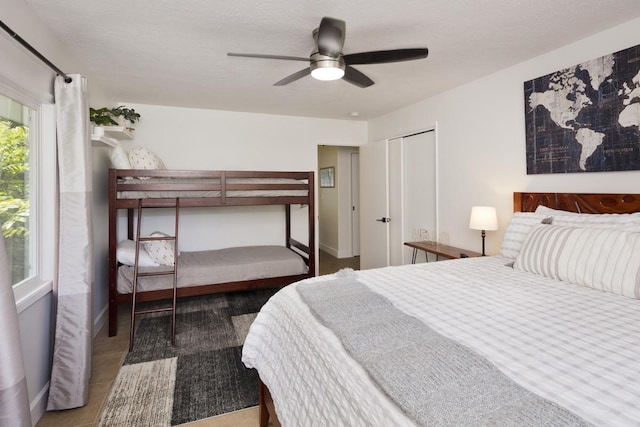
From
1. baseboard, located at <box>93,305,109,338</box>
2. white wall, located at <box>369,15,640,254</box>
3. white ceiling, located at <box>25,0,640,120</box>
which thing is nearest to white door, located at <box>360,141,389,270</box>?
white wall, located at <box>369,15,640,254</box>

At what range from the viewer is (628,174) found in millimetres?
2119

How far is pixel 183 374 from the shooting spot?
2299 millimetres

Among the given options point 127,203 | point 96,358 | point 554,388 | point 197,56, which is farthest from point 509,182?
point 96,358

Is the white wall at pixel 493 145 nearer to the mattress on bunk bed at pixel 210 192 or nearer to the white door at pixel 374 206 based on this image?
the white door at pixel 374 206

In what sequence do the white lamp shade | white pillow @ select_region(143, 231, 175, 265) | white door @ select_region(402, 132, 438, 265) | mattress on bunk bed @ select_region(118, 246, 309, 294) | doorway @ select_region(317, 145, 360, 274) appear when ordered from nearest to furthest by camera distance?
the white lamp shade < mattress on bunk bed @ select_region(118, 246, 309, 294) < white pillow @ select_region(143, 231, 175, 265) < white door @ select_region(402, 132, 438, 265) < doorway @ select_region(317, 145, 360, 274)

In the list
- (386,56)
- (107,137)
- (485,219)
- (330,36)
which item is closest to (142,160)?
(107,137)

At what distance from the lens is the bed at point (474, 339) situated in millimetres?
775

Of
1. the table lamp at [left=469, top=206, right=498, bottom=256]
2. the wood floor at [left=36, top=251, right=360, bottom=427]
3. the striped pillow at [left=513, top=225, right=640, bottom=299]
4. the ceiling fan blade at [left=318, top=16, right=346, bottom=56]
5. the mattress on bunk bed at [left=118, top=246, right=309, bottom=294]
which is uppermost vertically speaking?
the ceiling fan blade at [left=318, top=16, right=346, bottom=56]

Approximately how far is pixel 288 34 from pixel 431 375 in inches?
84.7

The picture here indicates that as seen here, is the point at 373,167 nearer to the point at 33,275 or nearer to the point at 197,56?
the point at 197,56

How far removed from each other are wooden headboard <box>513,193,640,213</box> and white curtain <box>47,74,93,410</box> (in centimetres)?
317

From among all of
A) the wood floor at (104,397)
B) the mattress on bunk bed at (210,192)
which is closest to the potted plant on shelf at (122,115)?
the mattress on bunk bed at (210,192)

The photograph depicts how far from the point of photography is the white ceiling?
1.90 m

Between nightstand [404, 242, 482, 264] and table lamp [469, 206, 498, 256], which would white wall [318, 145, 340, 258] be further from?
table lamp [469, 206, 498, 256]
